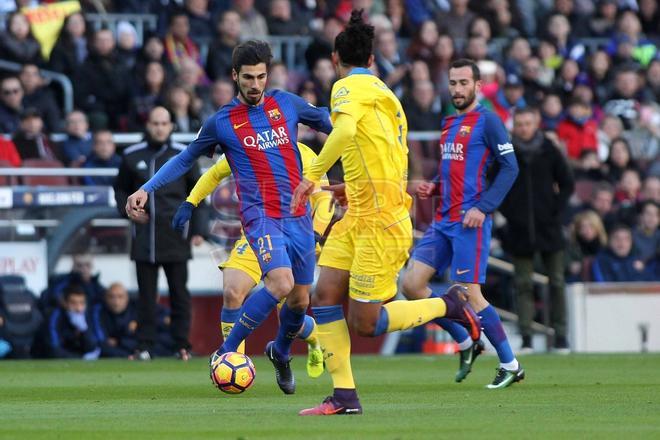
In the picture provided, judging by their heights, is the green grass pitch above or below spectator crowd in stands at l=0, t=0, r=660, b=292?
below

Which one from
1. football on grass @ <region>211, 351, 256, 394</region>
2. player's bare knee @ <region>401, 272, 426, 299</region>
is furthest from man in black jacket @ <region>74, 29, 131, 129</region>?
football on grass @ <region>211, 351, 256, 394</region>

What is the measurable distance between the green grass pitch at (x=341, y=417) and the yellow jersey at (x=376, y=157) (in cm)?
131

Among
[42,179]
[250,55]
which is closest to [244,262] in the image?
[250,55]

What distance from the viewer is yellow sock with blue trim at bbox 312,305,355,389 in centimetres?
931

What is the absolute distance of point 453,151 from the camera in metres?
12.8

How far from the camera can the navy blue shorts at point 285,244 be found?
34.2ft

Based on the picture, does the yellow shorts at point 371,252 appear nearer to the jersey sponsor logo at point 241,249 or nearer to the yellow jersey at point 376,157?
the yellow jersey at point 376,157

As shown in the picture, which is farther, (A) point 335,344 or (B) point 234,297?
(B) point 234,297

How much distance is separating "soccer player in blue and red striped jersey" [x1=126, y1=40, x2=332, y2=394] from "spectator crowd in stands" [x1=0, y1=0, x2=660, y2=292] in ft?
24.2

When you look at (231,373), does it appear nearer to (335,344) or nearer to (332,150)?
(335,344)

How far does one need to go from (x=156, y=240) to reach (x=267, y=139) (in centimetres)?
565

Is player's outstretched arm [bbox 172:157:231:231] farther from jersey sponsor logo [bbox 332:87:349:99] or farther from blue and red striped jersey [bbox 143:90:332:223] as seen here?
jersey sponsor logo [bbox 332:87:349:99]

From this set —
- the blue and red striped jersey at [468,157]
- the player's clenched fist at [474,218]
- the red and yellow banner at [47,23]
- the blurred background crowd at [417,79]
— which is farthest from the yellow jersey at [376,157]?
the red and yellow banner at [47,23]

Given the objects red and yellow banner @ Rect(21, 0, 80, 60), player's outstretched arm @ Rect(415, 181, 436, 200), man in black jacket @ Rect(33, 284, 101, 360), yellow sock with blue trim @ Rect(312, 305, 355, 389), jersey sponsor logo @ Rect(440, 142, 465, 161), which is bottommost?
man in black jacket @ Rect(33, 284, 101, 360)
